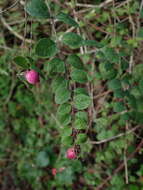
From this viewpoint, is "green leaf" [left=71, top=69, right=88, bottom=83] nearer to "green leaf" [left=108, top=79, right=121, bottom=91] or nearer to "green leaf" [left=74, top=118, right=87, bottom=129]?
"green leaf" [left=74, top=118, right=87, bottom=129]

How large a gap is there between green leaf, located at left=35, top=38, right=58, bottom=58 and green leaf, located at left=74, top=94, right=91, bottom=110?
0.16 meters

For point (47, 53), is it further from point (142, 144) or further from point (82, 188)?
point (82, 188)

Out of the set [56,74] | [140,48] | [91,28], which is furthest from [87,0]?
[56,74]

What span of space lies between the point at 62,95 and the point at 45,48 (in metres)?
0.16

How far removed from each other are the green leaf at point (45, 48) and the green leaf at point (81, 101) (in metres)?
0.16

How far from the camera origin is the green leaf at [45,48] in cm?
83

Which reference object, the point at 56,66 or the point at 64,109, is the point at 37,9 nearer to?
the point at 56,66

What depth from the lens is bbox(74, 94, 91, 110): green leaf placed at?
34.5 inches

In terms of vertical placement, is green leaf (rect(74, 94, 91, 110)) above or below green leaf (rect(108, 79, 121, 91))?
below

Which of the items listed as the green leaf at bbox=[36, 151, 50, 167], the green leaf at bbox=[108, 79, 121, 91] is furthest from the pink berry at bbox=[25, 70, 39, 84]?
the green leaf at bbox=[36, 151, 50, 167]

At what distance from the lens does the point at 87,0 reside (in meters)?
2.02

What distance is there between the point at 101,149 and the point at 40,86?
0.67 meters

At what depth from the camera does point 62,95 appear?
890 millimetres

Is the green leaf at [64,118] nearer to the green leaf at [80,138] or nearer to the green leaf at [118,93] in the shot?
the green leaf at [80,138]
